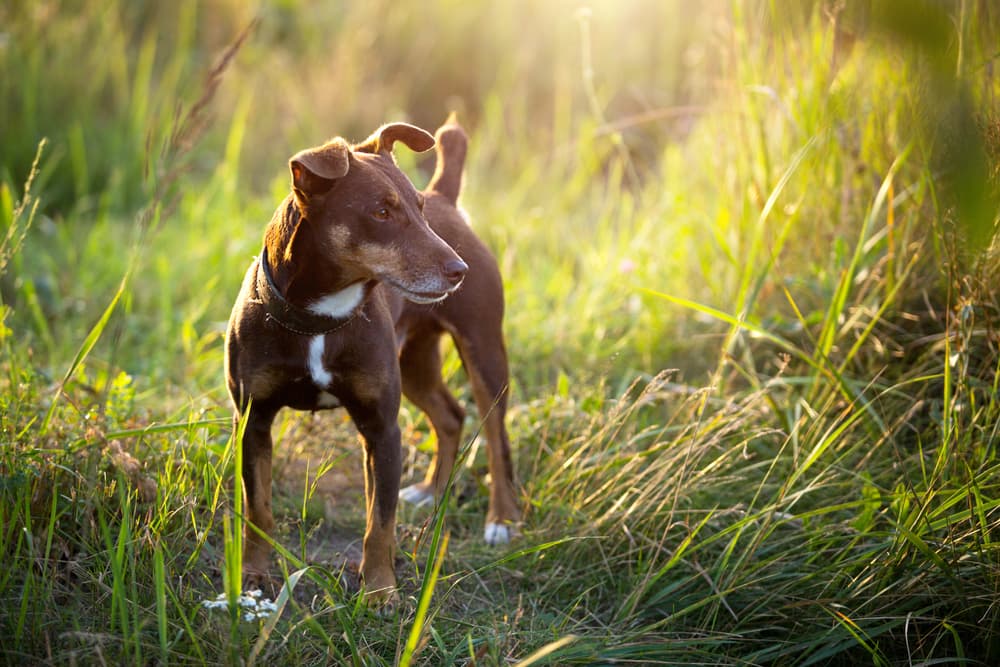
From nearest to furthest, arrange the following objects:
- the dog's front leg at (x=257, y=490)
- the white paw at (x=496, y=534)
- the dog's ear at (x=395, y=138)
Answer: the dog's front leg at (x=257, y=490), the dog's ear at (x=395, y=138), the white paw at (x=496, y=534)

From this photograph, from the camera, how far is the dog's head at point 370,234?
2.66 m

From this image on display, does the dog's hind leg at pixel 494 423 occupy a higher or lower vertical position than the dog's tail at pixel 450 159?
lower

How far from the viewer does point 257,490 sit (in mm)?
2848

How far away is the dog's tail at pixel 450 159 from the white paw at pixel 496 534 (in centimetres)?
127

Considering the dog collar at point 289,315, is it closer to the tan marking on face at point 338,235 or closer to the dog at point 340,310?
the dog at point 340,310

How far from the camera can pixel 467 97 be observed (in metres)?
8.61

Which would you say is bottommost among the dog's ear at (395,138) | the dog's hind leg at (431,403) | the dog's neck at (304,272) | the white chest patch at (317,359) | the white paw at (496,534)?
the white paw at (496,534)

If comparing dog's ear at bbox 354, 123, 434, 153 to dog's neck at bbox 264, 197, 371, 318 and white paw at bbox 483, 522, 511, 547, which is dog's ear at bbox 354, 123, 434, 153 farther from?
white paw at bbox 483, 522, 511, 547

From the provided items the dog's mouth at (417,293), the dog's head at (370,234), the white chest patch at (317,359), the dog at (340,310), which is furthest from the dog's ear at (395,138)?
the white chest patch at (317,359)

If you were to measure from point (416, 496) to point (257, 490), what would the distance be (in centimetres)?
102

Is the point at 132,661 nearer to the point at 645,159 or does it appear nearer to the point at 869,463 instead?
the point at 869,463

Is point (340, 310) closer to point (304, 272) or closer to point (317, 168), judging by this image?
point (304, 272)

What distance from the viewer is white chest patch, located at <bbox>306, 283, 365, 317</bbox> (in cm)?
270

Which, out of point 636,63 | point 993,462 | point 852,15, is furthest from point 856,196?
point 636,63
